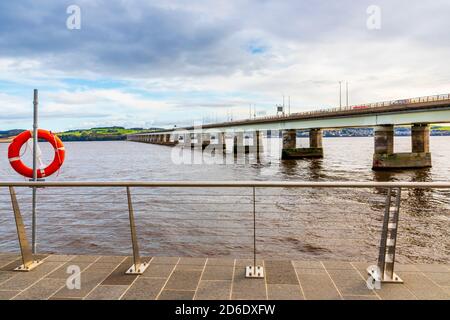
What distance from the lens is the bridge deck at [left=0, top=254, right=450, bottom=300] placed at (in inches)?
159

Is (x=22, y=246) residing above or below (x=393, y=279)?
above

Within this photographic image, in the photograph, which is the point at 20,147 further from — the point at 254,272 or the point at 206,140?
the point at 206,140

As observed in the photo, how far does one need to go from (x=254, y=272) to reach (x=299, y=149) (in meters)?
58.1

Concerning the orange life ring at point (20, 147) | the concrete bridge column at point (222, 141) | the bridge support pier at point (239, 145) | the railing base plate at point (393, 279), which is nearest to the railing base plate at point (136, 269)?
the railing base plate at point (393, 279)

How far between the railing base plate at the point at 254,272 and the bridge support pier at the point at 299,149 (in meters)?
56.1

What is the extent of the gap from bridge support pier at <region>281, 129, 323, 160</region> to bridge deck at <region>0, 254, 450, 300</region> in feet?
184

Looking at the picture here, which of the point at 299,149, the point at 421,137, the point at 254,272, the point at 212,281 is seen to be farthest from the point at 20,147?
the point at 299,149

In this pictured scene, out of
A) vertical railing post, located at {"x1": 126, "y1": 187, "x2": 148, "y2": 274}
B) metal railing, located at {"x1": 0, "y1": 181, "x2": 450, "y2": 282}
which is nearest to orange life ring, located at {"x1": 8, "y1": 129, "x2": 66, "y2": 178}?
metal railing, located at {"x1": 0, "y1": 181, "x2": 450, "y2": 282}

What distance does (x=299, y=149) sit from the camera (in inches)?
2415

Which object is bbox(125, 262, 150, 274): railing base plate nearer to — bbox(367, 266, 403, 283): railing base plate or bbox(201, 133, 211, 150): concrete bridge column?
bbox(367, 266, 403, 283): railing base plate
